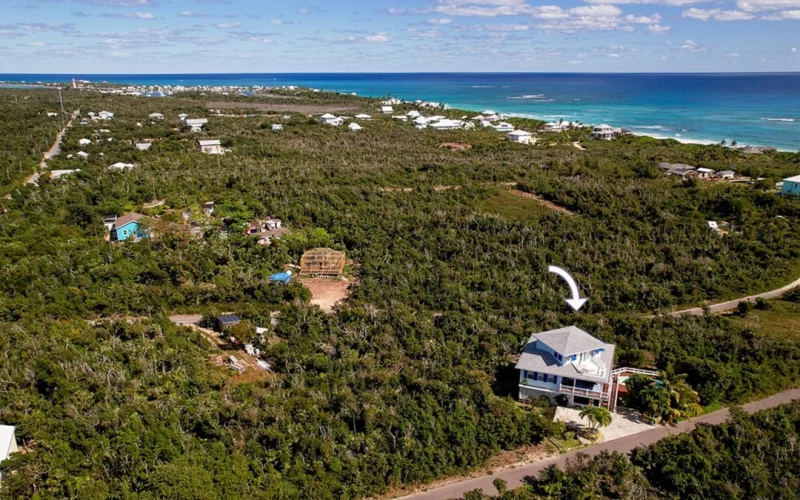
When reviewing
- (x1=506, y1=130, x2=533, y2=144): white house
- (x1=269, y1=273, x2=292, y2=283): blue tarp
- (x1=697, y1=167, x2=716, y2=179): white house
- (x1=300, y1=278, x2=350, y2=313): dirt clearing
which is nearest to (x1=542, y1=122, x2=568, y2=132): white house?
(x1=506, y1=130, x2=533, y2=144): white house

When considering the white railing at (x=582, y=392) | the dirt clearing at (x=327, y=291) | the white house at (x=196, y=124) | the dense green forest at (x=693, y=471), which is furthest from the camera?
the white house at (x=196, y=124)

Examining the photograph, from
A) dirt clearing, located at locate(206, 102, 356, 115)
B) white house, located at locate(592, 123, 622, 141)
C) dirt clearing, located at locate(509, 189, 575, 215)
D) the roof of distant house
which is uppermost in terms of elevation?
dirt clearing, located at locate(206, 102, 356, 115)

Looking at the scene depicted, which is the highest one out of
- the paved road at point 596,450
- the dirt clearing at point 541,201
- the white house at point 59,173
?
the white house at point 59,173

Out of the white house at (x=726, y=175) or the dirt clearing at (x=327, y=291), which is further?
the white house at (x=726, y=175)

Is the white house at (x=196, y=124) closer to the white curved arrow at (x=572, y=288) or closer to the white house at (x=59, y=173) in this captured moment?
the white house at (x=59, y=173)

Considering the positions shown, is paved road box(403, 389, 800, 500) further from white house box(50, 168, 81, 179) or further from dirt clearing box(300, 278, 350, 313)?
white house box(50, 168, 81, 179)

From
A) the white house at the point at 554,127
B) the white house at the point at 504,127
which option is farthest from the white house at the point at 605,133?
the white house at the point at 504,127
